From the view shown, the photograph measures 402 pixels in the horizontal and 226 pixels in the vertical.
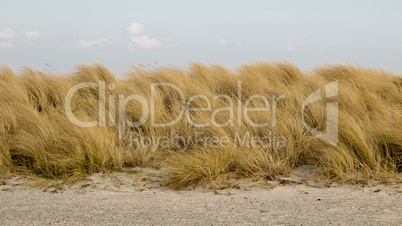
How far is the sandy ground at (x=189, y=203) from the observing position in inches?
123

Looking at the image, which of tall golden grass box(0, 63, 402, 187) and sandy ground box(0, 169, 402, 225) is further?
tall golden grass box(0, 63, 402, 187)

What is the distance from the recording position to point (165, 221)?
3.08m

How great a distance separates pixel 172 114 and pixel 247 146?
123 centimetres

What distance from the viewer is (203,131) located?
190 inches

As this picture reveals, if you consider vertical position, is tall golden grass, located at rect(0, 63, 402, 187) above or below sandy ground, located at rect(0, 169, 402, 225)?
above

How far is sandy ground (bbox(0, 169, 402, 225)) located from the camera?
10.2 ft

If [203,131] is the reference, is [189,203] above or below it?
below

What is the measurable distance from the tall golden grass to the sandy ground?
0.18 m

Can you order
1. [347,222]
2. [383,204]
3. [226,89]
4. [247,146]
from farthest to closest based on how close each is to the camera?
[226,89] < [247,146] < [383,204] < [347,222]

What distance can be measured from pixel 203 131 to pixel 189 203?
4.64ft

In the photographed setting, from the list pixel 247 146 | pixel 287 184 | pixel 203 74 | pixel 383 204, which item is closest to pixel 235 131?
pixel 247 146

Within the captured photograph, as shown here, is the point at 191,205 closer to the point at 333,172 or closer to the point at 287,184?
the point at 287,184

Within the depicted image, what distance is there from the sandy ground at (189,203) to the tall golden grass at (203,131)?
0.18 m

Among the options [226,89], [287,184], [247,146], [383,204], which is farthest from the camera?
[226,89]
